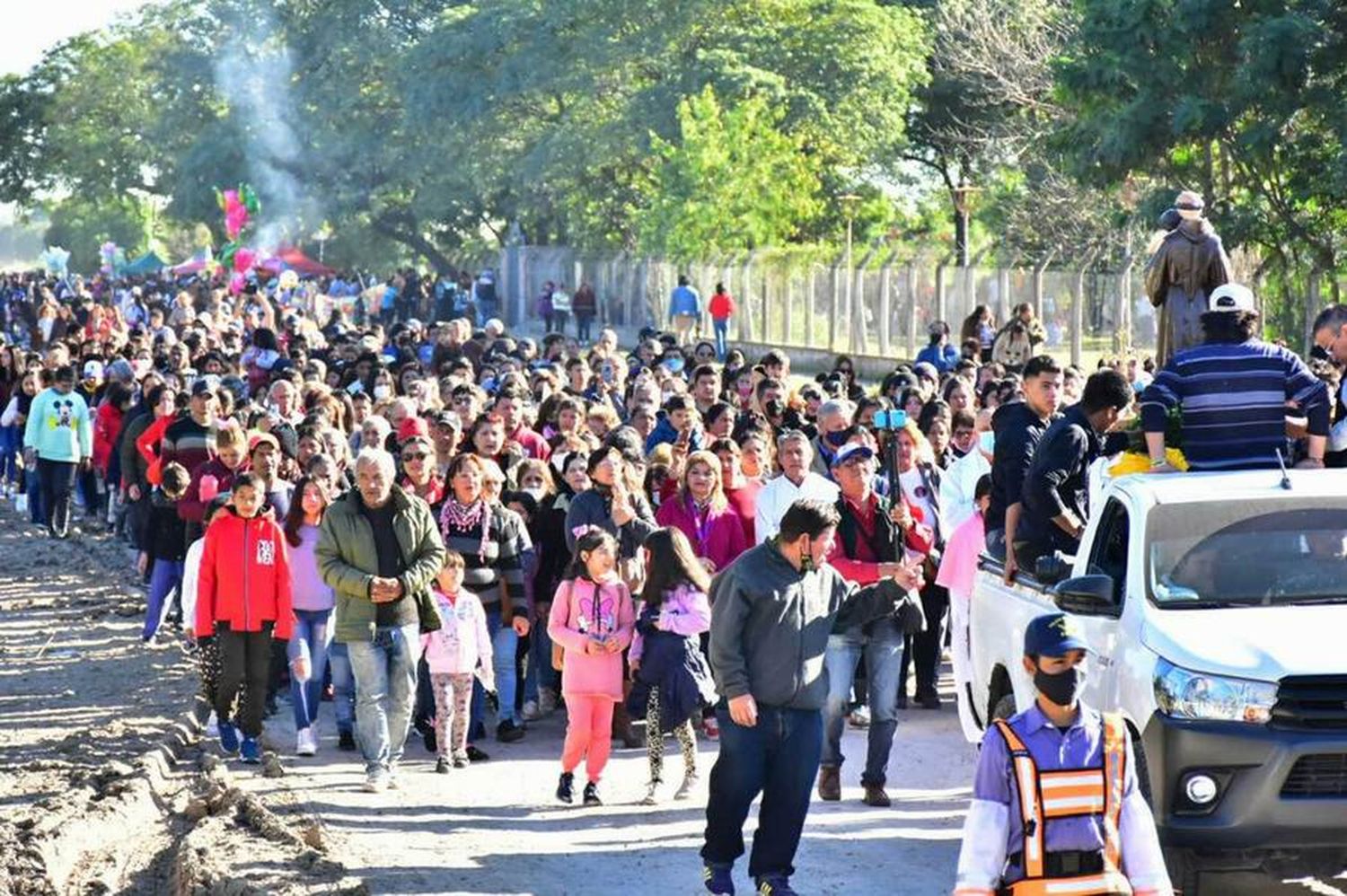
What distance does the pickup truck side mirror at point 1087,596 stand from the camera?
988cm

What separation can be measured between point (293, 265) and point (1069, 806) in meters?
77.7

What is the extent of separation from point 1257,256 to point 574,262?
3509 centimetres

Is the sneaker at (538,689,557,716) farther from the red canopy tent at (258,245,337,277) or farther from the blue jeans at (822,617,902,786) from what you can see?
the red canopy tent at (258,245,337,277)

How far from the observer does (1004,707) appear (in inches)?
462

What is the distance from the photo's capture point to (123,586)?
2366 cm

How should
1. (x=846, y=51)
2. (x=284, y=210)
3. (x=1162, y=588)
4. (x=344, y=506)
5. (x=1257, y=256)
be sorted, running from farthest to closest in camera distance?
(x=284, y=210) < (x=846, y=51) < (x=1257, y=256) < (x=344, y=506) < (x=1162, y=588)

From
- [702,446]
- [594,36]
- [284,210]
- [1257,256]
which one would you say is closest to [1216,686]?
[702,446]

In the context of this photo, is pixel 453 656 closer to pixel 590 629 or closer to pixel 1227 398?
pixel 590 629

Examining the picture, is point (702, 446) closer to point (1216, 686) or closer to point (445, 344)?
point (1216, 686)

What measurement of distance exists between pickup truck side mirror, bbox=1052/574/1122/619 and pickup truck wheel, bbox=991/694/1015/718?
126 centimetres

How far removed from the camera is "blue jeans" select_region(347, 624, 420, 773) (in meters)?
13.7

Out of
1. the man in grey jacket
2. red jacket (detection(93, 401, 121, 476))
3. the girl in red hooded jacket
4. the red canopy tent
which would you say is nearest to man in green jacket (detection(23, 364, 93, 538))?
red jacket (detection(93, 401, 121, 476))

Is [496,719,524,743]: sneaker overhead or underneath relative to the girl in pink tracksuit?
underneath

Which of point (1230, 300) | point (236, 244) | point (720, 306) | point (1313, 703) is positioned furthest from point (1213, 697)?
point (236, 244)
